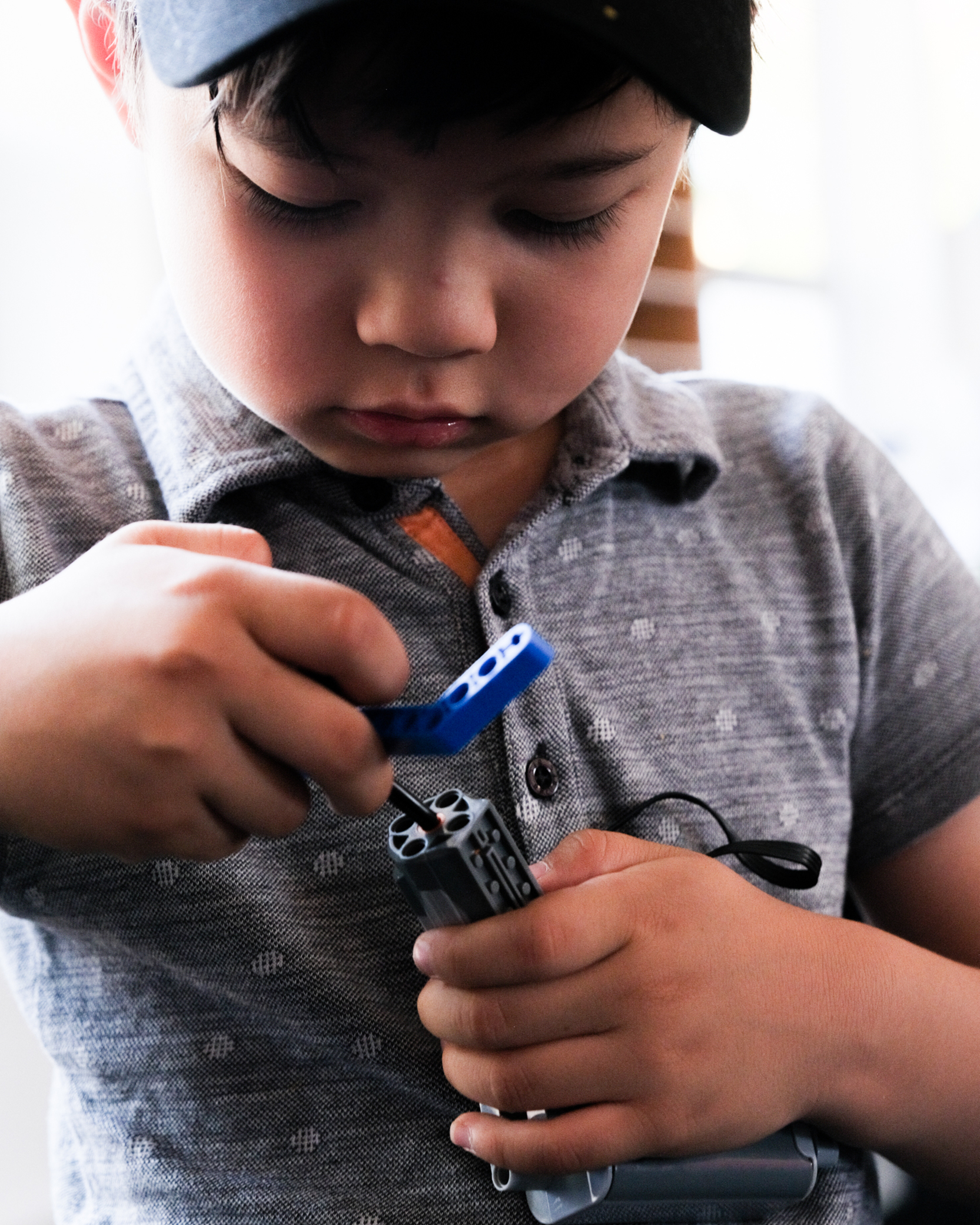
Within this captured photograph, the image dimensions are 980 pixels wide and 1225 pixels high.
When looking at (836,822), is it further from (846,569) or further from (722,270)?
(722,270)

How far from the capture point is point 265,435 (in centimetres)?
53

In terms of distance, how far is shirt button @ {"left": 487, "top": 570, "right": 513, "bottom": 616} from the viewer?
53cm

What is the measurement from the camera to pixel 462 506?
59 centimetres

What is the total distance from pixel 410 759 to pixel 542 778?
6 cm

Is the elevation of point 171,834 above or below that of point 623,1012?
above

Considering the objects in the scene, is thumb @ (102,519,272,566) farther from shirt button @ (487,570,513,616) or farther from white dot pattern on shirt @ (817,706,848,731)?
white dot pattern on shirt @ (817,706,848,731)

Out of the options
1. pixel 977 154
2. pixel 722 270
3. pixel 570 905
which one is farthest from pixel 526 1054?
pixel 977 154

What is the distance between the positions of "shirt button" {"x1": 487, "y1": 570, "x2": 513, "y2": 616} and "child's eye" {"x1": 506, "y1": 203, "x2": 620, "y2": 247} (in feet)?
0.52

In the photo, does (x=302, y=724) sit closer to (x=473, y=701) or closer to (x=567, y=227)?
(x=473, y=701)

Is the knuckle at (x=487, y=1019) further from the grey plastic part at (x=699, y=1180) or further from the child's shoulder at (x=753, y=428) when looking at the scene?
the child's shoulder at (x=753, y=428)

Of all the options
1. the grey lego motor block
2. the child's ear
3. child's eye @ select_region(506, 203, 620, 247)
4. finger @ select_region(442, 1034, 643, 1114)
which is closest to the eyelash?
child's eye @ select_region(506, 203, 620, 247)

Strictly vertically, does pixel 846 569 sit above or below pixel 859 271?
above

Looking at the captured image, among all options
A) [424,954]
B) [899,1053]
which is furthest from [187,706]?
[899,1053]

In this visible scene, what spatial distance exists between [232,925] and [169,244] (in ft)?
0.95
